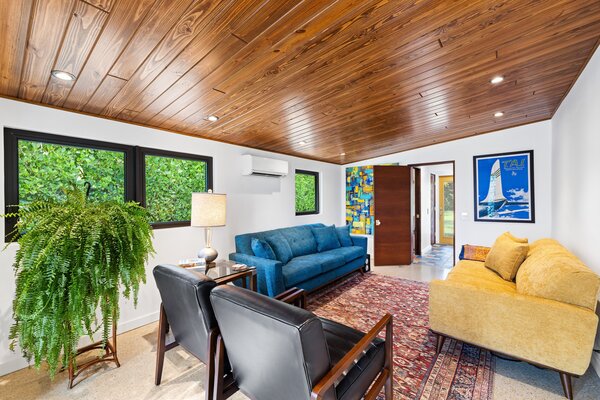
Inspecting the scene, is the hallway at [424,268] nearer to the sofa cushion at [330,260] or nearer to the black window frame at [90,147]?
the sofa cushion at [330,260]

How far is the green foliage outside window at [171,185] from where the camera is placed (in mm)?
2938

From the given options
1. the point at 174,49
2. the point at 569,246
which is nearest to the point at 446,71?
the point at 174,49

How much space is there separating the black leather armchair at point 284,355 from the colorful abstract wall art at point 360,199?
4.41 m

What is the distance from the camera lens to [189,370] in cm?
202

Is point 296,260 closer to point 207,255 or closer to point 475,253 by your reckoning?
point 207,255

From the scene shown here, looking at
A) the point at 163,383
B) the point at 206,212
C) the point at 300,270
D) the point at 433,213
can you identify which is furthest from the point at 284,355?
the point at 433,213

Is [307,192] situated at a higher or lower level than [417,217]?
higher

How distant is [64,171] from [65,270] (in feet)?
4.41

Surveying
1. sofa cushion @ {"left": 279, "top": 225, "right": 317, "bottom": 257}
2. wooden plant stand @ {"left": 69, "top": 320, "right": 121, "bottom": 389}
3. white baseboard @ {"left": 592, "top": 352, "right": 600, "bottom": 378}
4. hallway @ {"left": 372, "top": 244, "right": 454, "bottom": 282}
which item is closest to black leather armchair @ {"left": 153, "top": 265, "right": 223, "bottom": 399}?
wooden plant stand @ {"left": 69, "top": 320, "right": 121, "bottom": 389}

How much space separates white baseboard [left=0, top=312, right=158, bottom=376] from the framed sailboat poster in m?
5.11

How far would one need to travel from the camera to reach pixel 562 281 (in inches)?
67.4

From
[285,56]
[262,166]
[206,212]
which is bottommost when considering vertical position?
→ [206,212]

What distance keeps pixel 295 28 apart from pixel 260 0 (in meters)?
0.28

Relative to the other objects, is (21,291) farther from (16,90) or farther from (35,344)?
(16,90)
